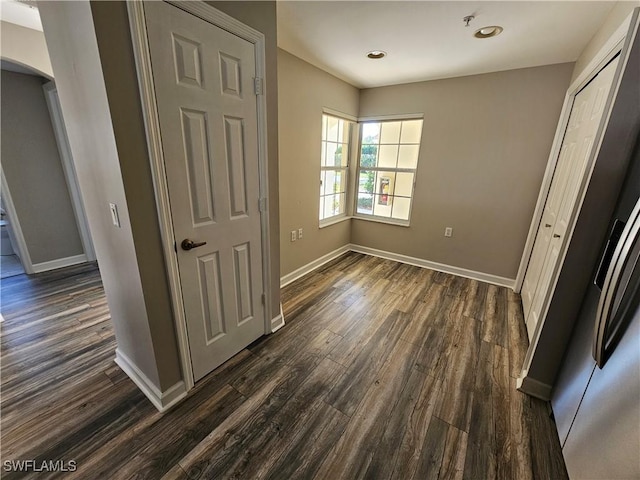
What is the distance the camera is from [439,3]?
1.62 metres

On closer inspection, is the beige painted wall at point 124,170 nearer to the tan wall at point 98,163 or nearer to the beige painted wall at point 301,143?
the tan wall at point 98,163

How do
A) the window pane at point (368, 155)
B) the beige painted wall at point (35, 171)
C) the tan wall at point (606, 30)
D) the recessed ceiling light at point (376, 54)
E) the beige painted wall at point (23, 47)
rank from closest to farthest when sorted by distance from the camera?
the tan wall at point (606, 30) < the beige painted wall at point (23, 47) < the recessed ceiling light at point (376, 54) < the beige painted wall at point (35, 171) < the window pane at point (368, 155)

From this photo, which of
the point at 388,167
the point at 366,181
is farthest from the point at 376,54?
the point at 366,181

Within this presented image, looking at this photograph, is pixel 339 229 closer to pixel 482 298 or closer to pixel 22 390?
pixel 482 298

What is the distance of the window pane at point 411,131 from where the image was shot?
332cm

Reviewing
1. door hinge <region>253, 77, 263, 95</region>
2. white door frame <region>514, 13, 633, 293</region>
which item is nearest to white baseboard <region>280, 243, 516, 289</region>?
white door frame <region>514, 13, 633, 293</region>

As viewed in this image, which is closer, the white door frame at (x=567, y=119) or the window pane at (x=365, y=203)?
the white door frame at (x=567, y=119)

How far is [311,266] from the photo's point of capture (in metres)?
3.40

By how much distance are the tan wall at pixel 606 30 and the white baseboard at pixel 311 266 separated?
3014mm

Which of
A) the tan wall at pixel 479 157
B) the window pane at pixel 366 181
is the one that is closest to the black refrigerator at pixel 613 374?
the tan wall at pixel 479 157

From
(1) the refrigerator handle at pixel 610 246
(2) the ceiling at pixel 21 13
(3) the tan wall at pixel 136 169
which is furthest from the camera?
(2) the ceiling at pixel 21 13

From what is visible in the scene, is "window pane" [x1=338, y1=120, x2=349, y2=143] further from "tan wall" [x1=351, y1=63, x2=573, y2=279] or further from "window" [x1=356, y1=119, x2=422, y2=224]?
"tan wall" [x1=351, y1=63, x2=573, y2=279]

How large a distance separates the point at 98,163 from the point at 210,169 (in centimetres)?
49

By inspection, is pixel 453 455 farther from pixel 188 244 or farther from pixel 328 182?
pixel 328 182
